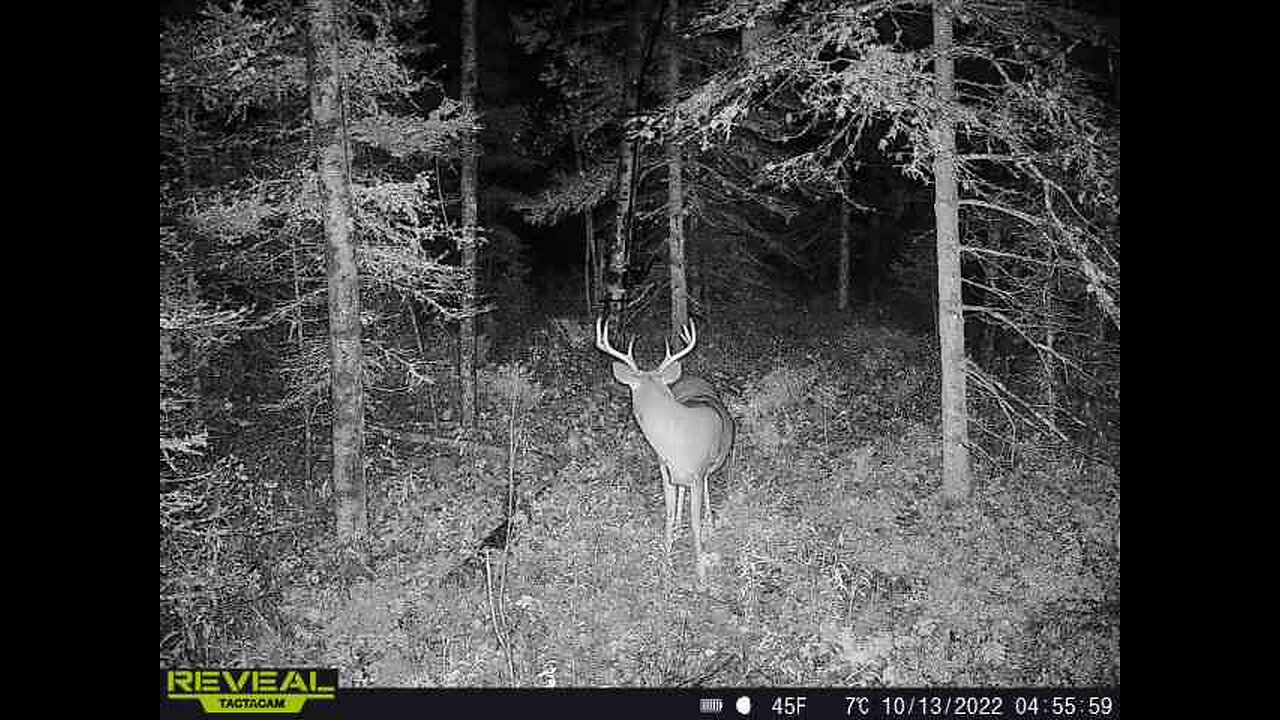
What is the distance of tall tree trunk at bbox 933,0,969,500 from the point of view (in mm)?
6883

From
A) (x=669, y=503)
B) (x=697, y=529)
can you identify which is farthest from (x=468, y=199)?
(x=697, y=529)

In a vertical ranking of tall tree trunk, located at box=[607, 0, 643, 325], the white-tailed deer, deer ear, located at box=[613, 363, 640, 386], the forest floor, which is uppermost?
tall tree trunk, located at box=[607, 0, 643, 325]

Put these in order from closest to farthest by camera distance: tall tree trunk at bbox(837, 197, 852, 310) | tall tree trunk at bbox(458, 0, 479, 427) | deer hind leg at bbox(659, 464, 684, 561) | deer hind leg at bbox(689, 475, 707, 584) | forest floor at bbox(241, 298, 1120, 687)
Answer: forest floor at bbox(241, 298, 1120, 687) → deer hind leg at bbox(689, 475, 707, 584) → deer hind leg at bbox(659, 464, 684, 561) → tall tree trunk at bbox(458, 0, 479, 427) → tall tree trunk at bbox(837, 197, 852, 310)

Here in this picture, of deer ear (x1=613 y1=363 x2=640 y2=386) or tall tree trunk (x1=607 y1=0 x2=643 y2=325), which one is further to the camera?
tall tree trunk (x1=607 y1=0 x2=643 y2=325)

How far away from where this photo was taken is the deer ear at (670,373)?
6.65 metres

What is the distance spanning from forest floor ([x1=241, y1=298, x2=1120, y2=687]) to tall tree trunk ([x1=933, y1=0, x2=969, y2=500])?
489 mm

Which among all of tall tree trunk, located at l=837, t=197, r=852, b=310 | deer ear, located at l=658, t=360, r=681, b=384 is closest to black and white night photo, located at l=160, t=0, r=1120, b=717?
deer ear, located at l=658, t=360, r=681, b=384

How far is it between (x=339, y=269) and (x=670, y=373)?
3460 mm

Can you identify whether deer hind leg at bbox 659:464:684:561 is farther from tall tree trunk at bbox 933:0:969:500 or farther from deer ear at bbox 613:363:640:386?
tall tree trunk at bbox 933:0:969:500

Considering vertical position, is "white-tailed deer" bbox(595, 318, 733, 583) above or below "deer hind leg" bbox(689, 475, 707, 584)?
above

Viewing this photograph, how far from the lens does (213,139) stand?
33.0 ft
